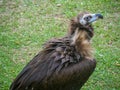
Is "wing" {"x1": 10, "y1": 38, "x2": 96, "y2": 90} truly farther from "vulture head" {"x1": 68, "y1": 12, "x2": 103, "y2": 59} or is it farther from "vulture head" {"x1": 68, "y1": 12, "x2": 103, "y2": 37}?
"vulture head" {"x1": 68, "y1": 12, "x2": 103, "y2": 37}

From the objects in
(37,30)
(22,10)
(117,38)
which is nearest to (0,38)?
(37,30)

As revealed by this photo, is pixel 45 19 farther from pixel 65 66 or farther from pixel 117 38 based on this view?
pixel 65 66

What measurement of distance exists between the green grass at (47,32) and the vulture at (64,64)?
1371 millimetres

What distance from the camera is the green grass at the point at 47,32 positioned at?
21.5ft

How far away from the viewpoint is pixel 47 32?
809cm

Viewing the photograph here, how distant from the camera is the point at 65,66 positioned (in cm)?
473

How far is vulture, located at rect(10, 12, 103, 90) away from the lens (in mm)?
4664

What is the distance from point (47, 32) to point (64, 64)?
3.41m

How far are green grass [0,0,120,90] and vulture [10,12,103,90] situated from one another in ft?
4.50

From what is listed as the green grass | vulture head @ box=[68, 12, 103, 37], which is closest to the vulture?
vulture head @ box=[68, 12, 103, 37]

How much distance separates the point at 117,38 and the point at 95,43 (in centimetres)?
61

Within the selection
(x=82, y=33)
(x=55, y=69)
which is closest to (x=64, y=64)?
(x=55, y=69)

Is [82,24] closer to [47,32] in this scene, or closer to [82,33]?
[82,33]

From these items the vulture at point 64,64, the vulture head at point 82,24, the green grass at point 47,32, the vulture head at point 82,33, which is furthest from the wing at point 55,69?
the green grass at point 47,32
